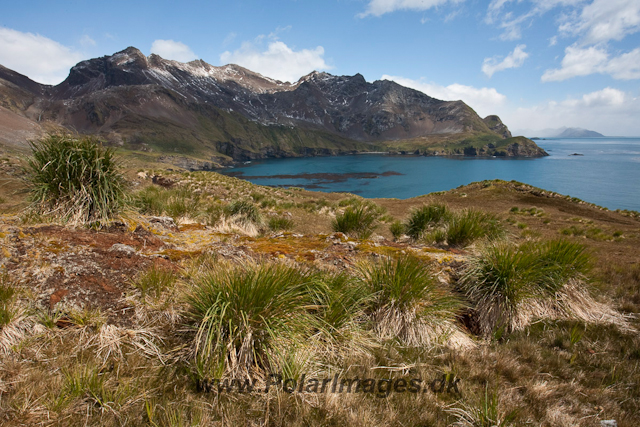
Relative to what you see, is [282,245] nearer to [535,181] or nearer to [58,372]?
[58,372]

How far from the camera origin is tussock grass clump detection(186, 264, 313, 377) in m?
2.47

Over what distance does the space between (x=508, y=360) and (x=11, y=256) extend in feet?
19.6

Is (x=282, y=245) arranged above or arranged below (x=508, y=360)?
above


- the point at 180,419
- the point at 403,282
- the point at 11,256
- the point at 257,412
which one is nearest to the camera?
the point at 180,419

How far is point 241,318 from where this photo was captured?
102 inches

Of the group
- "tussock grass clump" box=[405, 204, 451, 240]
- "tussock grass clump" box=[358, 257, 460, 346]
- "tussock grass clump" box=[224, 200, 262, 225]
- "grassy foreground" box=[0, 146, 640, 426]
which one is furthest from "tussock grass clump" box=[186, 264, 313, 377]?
"tussock grass clump" box=[224, 200, 262, 225]

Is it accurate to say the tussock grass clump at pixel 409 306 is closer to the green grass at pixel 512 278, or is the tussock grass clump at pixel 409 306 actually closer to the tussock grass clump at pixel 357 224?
the green grass at pixel 512 278

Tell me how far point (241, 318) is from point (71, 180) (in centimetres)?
458

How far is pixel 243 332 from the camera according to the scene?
2604 millimetres

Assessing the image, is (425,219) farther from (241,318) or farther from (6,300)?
(6,300)

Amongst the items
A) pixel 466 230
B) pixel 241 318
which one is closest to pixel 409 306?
pixel 241 318

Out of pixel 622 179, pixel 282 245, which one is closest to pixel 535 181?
pixel 622 179

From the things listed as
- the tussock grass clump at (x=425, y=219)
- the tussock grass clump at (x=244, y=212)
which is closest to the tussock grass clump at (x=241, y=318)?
the tussock grass clump at (x=425, y=219)

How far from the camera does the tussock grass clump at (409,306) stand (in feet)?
11.5
